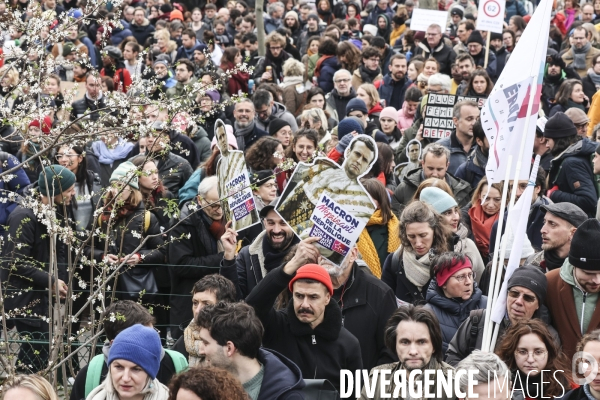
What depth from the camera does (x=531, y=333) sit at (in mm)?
6293

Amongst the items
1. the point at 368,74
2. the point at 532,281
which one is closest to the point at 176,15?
the point at 368,74

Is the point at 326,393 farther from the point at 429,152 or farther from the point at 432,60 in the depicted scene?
the point at 432,60

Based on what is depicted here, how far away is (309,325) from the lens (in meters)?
6.55

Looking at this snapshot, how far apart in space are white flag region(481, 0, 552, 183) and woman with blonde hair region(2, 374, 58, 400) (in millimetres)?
3487

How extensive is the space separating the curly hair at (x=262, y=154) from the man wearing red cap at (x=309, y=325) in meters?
3.63

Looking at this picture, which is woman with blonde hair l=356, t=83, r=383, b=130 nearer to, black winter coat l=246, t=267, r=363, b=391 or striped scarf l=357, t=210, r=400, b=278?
striped scarf l=357, t=210, r=400, b=278

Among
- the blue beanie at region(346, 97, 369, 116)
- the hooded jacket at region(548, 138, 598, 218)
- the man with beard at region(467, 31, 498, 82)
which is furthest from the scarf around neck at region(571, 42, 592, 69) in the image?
the hooded jacket at region(548, 138, 598, 218)

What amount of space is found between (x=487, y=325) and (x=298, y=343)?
1161 mm

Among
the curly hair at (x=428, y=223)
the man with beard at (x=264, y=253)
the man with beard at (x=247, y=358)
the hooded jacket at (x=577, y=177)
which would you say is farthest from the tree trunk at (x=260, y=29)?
the man with beard at (x=247, y=358)

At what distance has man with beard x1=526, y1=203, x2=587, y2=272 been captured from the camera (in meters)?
7.57

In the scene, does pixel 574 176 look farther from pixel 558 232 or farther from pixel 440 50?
pixel 440 50

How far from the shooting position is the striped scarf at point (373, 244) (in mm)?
8422

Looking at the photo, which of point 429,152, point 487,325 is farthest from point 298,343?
point 429,152

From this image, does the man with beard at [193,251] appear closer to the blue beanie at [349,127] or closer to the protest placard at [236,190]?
the protest placard at [236,190]
